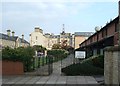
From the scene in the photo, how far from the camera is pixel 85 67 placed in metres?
22.0

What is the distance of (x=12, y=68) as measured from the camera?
2166 centimetres

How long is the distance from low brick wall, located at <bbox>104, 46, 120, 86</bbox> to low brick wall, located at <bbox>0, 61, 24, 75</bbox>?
30.0ft

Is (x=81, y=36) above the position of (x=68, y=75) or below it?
above

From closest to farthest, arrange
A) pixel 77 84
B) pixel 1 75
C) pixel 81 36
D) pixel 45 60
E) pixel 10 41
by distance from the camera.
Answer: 1. pixel 77 84
2. pixel 1 75
3. pixel 45 60
4. pixel 10 41
5. pixel 81 36

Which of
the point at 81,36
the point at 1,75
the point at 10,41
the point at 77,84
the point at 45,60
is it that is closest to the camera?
the point at 77,84

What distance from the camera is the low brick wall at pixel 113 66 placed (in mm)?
11259

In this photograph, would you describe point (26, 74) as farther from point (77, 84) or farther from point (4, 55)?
point (77, 84)

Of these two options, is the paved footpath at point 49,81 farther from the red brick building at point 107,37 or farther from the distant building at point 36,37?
the distant building at point 36,37

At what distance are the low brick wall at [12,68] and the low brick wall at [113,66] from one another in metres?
9.14

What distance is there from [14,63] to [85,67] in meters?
5.32

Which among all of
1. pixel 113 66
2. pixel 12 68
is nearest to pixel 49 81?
pixel 12 68

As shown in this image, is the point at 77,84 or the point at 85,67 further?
the point at 85,67

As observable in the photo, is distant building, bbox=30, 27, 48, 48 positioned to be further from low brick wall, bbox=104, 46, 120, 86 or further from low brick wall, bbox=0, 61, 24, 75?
low brick wall, bbox=104, 46, 120, 86

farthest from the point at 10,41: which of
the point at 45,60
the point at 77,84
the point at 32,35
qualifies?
the point at 77,84
